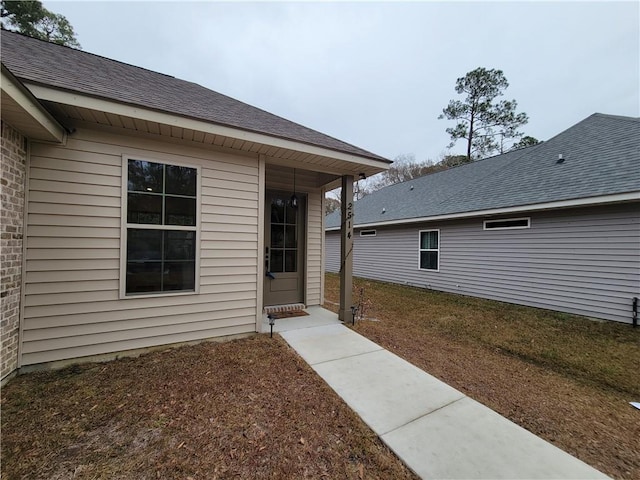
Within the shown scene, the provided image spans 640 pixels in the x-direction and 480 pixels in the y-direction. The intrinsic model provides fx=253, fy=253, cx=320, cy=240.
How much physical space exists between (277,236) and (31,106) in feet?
11.4

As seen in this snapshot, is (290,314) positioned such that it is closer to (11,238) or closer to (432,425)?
(432,425)

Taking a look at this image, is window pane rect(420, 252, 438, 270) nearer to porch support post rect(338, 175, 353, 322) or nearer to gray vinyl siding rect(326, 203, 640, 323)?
gray vinyl siding rect(326, 203, 640, 323)

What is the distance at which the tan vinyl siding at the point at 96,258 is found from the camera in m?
2.67

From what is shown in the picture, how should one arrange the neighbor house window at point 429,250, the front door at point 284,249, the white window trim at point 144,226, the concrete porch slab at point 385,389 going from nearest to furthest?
the concrete porch slab at point 385,389 < the white window trim at point 144,226 < the front door at point 284,249 < the neighbor house window at point 429,250

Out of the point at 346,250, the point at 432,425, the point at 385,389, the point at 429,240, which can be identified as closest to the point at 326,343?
the point at 385,389

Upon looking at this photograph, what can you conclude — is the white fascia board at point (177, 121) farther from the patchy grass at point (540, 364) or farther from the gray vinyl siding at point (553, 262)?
the gray vinyl siding at point (553, 262)

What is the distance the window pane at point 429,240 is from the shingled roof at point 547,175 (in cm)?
71

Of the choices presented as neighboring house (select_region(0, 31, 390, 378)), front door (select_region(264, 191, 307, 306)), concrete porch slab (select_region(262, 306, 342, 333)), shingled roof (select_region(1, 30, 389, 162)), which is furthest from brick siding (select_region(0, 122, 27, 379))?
front door (select_region(264, 191, 307, 306))

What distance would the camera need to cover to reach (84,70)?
329 cm

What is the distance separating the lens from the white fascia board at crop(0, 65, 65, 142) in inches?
74.2

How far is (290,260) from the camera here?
5188 millimetres

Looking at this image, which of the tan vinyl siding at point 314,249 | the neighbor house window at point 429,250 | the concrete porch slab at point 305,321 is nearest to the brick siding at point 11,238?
the concrete porch slab at point 305,321

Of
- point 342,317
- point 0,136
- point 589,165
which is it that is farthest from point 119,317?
point 589,165

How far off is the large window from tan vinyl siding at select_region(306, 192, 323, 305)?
7.84ft
